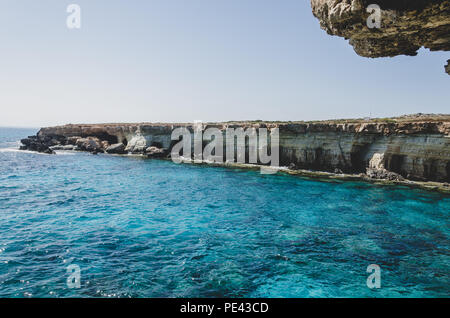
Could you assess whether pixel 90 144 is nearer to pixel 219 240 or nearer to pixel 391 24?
pixel 219 240

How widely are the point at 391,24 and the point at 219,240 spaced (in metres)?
14.2

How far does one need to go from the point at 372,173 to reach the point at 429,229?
18709 millimetres

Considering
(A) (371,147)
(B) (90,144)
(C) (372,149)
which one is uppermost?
(B) (90,144)

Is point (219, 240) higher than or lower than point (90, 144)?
lower

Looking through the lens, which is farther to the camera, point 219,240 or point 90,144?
point 90,144

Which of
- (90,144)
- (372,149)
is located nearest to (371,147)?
(372,149)

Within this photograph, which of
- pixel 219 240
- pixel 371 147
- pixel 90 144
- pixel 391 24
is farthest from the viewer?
pixel 90 144

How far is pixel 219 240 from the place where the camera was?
50.9ft

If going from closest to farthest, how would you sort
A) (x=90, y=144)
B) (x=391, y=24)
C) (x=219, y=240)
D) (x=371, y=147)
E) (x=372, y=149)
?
1. (x=391, y=24)
2. (x=219, y=240)
3. (x=372, y=149)
4. (x=371, y=147)
5. (x=90, y=144)

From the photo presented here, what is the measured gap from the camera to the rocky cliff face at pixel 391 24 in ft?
36.6

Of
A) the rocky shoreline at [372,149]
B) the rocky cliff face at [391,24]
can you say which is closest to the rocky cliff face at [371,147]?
the rocky shoreline at [372,149]

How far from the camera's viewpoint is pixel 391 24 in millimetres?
12336

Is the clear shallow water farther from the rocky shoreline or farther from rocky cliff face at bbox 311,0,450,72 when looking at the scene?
rocky cliff face at bbox 311,0,450,72

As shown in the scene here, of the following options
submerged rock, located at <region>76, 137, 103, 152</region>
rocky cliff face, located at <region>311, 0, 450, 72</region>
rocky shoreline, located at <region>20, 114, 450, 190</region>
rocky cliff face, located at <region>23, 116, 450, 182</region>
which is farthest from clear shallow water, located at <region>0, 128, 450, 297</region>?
submerged rock, located at <region>76, 137, 103, 152</region>
